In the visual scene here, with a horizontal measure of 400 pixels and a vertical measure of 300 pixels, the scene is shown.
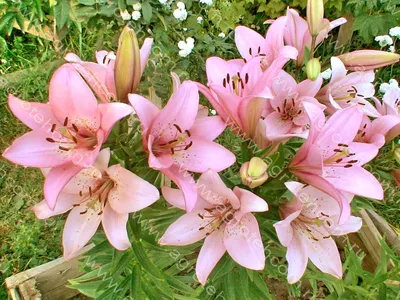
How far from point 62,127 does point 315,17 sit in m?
0.47

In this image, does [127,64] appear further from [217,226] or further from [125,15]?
[125,15]

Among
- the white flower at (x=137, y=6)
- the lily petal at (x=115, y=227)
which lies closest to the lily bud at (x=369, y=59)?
the lily petal at (x=115, y=227)

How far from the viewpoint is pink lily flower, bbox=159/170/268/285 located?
74cm

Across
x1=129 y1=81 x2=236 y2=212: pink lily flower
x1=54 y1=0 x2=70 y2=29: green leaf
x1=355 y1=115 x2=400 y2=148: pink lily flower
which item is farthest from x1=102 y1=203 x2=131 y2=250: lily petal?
x1=54 y1=0 x2=70 y2=29: green leaf

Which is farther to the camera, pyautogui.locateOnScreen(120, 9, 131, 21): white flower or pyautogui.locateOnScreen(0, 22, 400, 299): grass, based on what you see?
pyautogui.locateOnScreen(0, 22, 400, 299): grass

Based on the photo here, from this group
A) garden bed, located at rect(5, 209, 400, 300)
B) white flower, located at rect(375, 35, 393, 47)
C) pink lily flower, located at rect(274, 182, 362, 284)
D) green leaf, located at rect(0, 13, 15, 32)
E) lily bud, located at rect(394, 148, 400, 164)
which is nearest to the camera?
pink lily flower, located at rect(274, 182, 362, 284)

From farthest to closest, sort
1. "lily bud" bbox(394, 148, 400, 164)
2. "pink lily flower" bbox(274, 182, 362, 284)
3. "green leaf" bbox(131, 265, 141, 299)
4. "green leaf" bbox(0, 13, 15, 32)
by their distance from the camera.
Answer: "green leaf" bbox(0, 13, 15, 32) < "green leaf" bbox(131, 265, 141, 299) < "lily bud" bbox(394, 148, 400, 164) < "pink lily flower" bbox(274, 182, 362, 284)

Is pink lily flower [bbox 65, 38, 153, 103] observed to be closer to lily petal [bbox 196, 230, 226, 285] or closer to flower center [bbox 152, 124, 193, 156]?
flower center [bbox 152, 124, 193, 156]

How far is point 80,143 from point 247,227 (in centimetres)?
30

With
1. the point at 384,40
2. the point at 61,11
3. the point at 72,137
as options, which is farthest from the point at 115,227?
the point at 384,40

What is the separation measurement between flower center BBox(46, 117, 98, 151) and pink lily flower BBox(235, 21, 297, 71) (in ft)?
1.06

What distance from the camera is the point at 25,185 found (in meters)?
2.21

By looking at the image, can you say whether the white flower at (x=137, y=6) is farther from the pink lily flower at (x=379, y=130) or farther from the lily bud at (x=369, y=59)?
the pink lily flower at (x=379, y=130)

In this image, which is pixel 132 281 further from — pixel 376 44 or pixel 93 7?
pixel 376 44
